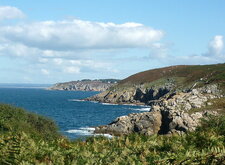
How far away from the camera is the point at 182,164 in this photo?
6008mm

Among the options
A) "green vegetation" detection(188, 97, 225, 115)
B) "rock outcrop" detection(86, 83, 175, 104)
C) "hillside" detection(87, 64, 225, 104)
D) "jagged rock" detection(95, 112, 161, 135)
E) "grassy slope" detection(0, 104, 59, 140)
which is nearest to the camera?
"grassy slope" detection(0, 104, 59, 140)

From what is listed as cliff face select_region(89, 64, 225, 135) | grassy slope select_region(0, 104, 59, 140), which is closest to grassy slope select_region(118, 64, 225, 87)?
cliff face select_region(89, 64, 225, 135)

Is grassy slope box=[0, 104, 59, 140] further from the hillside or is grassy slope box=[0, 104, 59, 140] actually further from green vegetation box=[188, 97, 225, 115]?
the hillside

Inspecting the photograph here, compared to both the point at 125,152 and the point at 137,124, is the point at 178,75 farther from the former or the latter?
the point at 125,152

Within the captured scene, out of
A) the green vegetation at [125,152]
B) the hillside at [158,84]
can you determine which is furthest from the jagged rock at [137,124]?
the hillside at [158,84]

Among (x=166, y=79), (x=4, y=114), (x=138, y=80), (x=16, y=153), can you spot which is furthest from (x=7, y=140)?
(x=138, y=80)

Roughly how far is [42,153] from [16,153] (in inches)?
23.5

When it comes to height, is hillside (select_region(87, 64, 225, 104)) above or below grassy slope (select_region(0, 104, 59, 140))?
above

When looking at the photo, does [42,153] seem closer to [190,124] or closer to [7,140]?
[7,140]

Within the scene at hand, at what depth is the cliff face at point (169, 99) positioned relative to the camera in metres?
57.8

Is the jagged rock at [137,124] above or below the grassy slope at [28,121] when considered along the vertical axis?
below

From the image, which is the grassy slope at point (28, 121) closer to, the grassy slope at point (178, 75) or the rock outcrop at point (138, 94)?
the rock outcrop at point (138, 94)

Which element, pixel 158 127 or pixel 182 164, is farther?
pixel 158 127

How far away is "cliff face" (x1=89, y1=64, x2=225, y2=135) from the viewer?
57781mm
